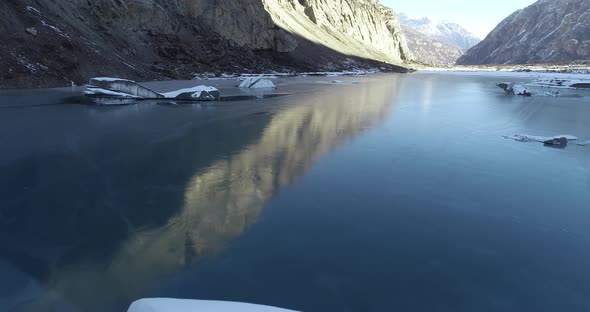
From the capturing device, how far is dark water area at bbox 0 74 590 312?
4957mm

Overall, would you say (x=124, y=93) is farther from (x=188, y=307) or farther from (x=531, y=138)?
(x=188, y=307)

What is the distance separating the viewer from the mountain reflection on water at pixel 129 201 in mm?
5035

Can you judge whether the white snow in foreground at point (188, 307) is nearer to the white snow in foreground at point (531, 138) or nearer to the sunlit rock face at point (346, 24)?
the white snow in foreground at point (531, 138)

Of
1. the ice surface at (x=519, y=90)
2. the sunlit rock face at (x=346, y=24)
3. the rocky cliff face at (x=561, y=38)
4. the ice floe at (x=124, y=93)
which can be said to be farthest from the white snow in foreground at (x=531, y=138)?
the rocky cliff face at (x=561, y=38)

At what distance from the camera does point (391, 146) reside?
42.8 ft

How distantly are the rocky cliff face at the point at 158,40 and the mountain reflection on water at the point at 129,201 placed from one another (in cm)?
1191

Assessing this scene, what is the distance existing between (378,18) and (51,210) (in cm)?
13284

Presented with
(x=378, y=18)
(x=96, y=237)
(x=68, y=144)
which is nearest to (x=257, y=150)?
(x=68, y=144)

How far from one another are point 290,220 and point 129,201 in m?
3.13

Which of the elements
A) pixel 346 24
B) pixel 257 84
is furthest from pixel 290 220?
pixel 346 24

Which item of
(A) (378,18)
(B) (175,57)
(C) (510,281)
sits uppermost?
(A) (378,18)

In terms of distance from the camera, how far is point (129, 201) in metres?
7.68

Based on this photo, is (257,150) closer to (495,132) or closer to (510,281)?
(510,281)

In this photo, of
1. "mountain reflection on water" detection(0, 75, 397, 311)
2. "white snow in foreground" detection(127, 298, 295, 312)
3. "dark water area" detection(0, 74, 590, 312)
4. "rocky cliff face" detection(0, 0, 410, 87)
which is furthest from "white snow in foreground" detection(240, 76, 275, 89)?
"white snow in foreground" detection(127, 298, 295, 312)
